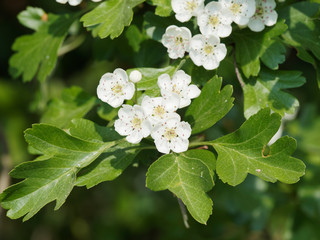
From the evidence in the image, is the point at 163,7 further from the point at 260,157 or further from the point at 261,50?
the point at 260,157

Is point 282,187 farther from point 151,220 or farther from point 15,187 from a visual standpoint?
point 15,187

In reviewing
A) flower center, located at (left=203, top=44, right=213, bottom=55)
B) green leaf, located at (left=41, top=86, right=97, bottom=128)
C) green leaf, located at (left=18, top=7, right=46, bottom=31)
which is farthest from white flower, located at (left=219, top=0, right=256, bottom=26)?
green leaf, located at (left=18, top=7, right=46, bottom=31)

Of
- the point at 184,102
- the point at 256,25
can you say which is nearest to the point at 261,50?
the point at 256,25

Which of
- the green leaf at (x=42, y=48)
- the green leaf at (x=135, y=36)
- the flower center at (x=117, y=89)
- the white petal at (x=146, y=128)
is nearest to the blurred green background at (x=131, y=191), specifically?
the green leaf at (x=135, y=36)

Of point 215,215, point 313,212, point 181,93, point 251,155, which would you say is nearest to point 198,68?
point 181,93

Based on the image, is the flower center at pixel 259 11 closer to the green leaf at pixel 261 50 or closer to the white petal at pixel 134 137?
Result: the green leaf at pixel 261 50

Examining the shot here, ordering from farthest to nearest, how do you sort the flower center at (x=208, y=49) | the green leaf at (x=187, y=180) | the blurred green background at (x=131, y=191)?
1. the blurred green background at (x=131, y=191)
2. the flower center at (x=208, y=49)
3. the green leaf at (x=187, y=180)
